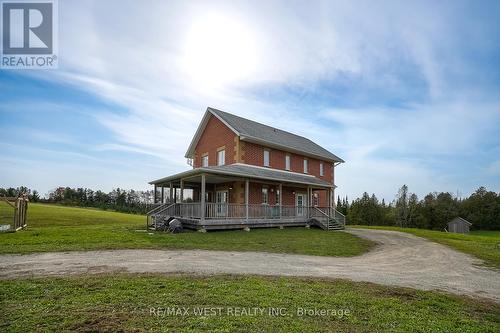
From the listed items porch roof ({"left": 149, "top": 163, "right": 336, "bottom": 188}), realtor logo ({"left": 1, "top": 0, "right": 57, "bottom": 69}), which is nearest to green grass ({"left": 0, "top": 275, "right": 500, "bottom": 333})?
realtor logo ({"left": 1, "top": 0, "right": 57, "bottom": 69})

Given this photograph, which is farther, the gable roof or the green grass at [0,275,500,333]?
the gable roof

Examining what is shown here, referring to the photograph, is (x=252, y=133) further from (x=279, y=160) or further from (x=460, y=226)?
(x=460, y=226)

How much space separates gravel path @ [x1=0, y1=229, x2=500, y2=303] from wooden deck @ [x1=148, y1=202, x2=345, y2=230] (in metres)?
7.01

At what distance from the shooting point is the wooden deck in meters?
18.3

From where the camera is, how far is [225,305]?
205 inches

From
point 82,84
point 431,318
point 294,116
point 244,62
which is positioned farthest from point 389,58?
point 82,84

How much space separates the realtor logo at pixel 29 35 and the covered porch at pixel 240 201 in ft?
29.3

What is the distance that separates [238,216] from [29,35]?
14.2 meters

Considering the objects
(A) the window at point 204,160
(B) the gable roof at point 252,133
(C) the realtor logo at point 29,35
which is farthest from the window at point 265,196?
(C) the realtor logo at point 29,35

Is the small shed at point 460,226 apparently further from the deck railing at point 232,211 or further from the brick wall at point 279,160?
the deck railing at point 232,211

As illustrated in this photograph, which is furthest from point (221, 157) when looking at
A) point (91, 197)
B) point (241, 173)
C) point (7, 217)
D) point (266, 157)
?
point (91, 197)

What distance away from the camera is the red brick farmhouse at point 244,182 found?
62.7ft

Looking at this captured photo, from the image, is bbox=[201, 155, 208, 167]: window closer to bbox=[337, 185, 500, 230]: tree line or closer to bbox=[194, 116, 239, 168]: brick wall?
bbox=[194, 116, 239, 168]: brick wall

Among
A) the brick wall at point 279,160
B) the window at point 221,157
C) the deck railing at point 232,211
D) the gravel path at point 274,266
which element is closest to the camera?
the gravel path at point 274,266
